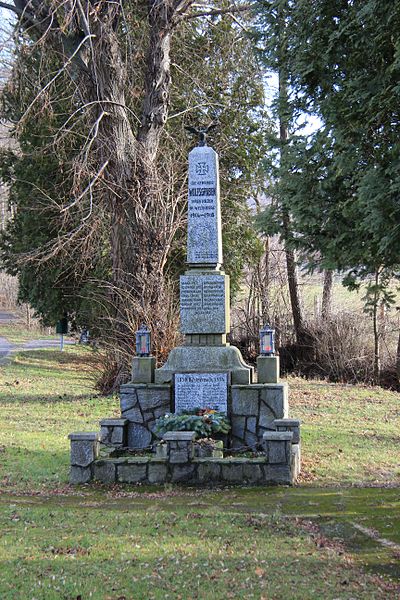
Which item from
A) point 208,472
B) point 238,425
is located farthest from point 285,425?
point 208,472

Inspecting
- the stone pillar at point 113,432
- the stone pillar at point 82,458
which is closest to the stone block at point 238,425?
the stone pillar at point 113,432

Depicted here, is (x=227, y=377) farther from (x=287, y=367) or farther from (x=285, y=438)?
(x=287, y=367)

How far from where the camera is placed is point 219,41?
24250 mm

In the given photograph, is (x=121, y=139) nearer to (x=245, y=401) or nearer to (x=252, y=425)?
(x=245, y=401)

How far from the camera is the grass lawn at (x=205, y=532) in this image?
5562mm

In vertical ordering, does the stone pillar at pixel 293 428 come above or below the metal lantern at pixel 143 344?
below

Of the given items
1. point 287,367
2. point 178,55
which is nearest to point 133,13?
point 178,55

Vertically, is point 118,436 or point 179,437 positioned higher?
point 179,437

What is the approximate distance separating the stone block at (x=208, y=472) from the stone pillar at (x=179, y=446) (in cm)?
18

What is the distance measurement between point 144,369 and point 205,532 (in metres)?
4.99

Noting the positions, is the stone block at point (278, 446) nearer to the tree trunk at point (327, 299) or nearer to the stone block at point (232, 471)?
the stone block at point (232, 471)

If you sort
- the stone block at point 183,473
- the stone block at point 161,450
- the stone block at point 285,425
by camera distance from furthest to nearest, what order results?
1. the stone block at point 285,425
2. the stone block at point 161,450
3. the stone block at point 183,473

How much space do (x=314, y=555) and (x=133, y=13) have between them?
18.2 m

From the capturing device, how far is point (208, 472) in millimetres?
9703
